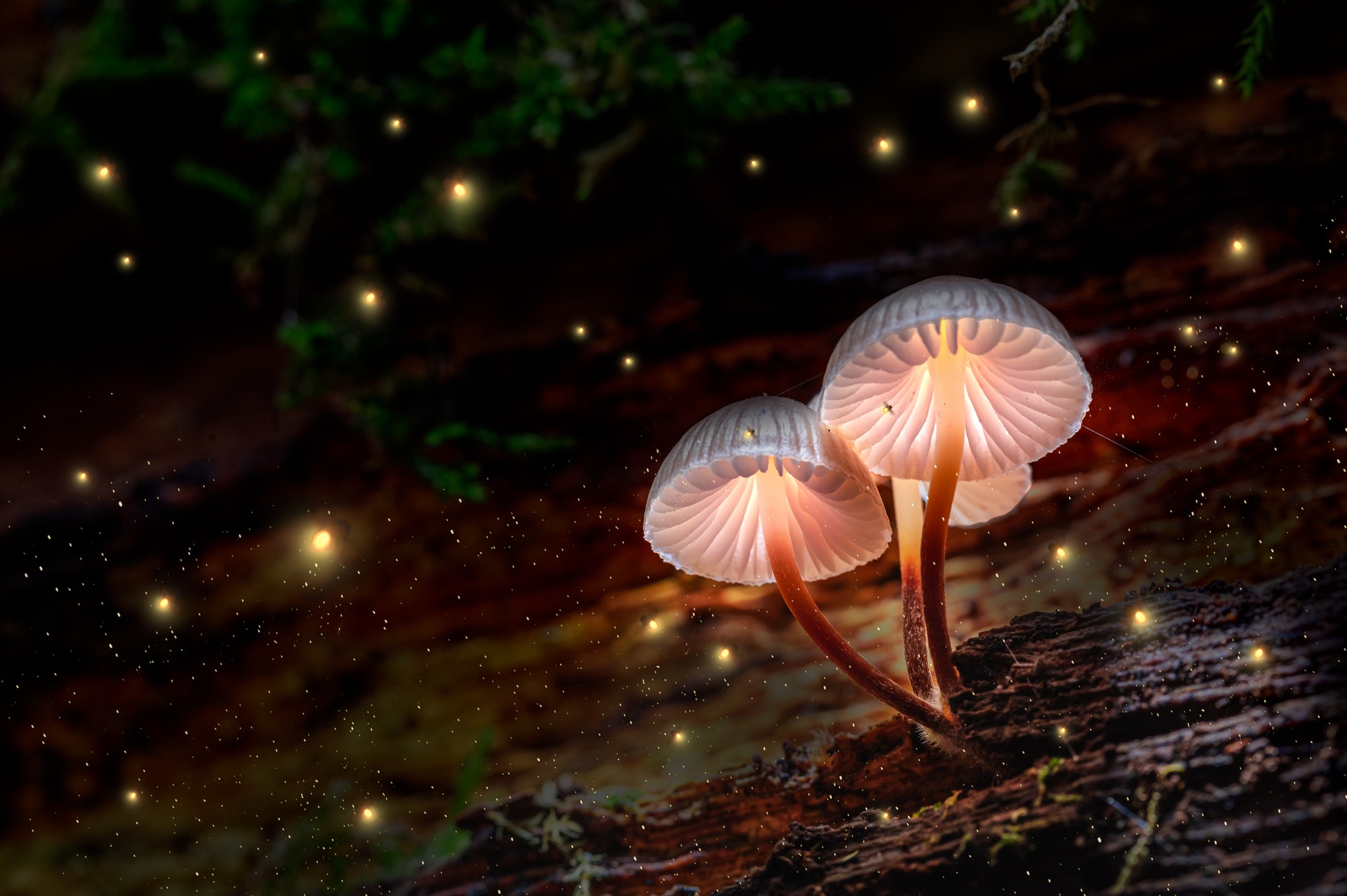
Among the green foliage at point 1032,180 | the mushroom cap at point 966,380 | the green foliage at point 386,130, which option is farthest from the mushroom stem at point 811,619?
the green foliage at point 1032,180

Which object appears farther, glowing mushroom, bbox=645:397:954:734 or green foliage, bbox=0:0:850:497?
green foliage, bbox=0:0:850:497

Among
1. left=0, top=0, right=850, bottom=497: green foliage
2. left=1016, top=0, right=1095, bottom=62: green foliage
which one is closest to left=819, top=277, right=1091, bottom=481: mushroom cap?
left=1016, top=0, right=1095, bottom=62: green foliage

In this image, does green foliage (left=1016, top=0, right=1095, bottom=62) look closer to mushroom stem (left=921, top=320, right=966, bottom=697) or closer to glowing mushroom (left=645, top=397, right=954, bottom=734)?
mushroom stem (left=921, top=320, right=966, bottom=697)

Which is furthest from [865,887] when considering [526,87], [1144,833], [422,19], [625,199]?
[422,19]

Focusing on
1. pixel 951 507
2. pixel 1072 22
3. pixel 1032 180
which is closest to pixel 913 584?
pixel 951 507

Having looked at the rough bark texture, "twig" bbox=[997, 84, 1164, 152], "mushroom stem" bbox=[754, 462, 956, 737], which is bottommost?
the rough bark texture

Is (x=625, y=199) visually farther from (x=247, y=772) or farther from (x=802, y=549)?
(x=247, y=772)
